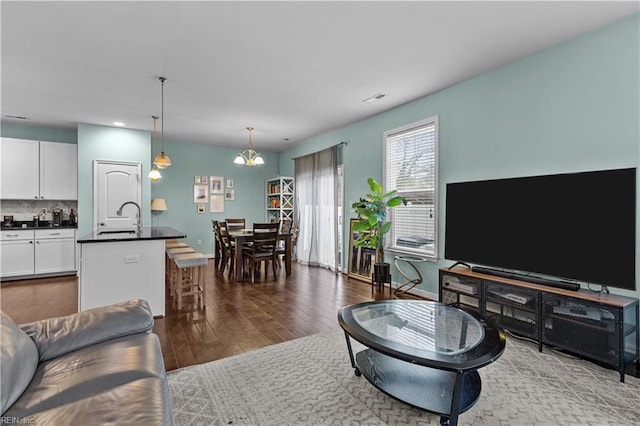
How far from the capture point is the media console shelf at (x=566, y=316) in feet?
7.55

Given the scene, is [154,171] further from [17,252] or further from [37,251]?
[17,252]

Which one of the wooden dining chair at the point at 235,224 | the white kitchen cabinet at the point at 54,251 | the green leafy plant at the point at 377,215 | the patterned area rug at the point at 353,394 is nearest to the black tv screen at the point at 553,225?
the patterned area rug at the point at 353,394

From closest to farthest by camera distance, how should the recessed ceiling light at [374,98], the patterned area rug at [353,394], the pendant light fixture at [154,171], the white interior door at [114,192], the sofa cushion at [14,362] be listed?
the sofa cushion at [14,362], the patterned area rug at [353,394], the recessed ceiling light at [374,98], the pendant light fixture at [154,171], the white interior door at [114,192]

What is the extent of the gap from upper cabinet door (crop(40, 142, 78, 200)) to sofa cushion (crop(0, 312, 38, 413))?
17.7 ft

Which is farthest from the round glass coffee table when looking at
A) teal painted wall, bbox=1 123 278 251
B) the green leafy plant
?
teal painted wall, bbox=1 123 278 251

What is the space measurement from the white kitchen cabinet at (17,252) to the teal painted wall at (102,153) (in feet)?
2.45

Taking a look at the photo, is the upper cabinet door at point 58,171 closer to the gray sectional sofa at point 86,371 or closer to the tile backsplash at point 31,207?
the tile backsplash at point 31,207

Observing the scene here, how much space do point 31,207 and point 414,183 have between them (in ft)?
22.5

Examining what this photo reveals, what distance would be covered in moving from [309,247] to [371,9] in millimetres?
4982

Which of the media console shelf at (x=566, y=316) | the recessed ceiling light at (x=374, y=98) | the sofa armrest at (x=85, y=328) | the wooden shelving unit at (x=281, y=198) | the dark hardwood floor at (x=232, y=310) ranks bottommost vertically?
the dark hardwood floor at (x=232, y=310)

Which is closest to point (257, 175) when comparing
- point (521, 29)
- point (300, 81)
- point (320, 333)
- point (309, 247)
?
point (309, 247)

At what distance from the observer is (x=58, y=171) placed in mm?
5742

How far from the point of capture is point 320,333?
3080 mm

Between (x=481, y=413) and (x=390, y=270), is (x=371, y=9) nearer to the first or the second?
(x=481, y=413)
